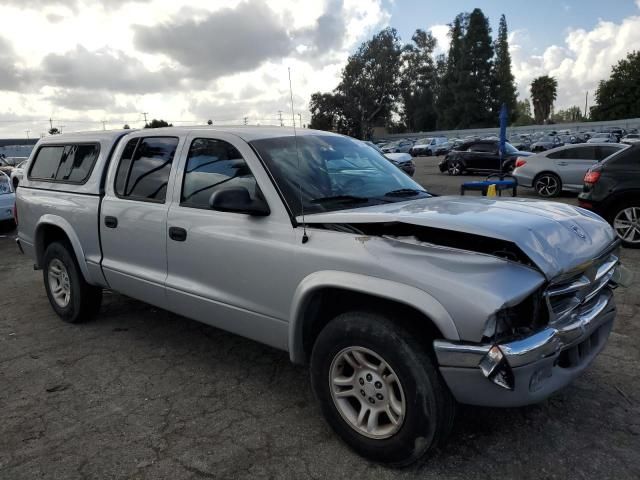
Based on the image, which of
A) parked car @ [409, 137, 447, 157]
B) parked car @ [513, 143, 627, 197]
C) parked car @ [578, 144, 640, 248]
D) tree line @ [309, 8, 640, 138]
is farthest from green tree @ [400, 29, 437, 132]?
parked car @ [578, 144, 640, 248]

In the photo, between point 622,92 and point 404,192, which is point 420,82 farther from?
point 404,192

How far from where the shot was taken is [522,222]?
2615mm

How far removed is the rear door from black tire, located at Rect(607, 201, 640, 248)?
6.56 metres

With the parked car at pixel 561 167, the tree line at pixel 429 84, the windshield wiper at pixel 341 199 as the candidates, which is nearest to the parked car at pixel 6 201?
the windshield wiper at pixel 341 199

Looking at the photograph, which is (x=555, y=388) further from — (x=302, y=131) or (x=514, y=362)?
(x=302, y=131)

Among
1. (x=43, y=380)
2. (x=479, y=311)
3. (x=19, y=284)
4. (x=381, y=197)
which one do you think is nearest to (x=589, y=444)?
(x=479, y=311)

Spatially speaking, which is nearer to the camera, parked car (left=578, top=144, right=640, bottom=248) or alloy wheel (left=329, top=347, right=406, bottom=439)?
alloy wheel (left=329, top=347, right=406, bottom=439)

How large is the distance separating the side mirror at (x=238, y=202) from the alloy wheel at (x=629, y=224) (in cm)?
645

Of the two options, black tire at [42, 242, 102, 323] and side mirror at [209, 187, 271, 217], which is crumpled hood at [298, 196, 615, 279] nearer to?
side mirror at [209, 187, 271, 217]

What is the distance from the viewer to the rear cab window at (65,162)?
4656mm

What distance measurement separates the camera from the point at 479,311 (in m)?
2.22

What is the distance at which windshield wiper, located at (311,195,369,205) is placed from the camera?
10.4 feet

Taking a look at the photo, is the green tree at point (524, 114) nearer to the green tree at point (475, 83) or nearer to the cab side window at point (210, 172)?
the green tree at point (475, 83)

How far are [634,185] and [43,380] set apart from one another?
25.2ft
